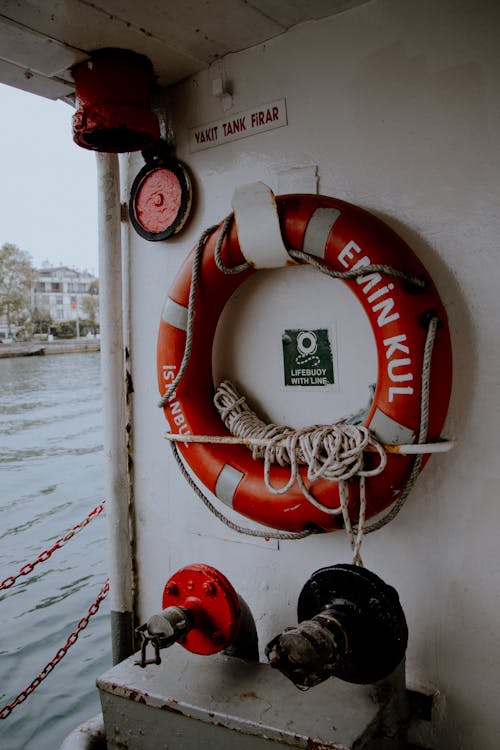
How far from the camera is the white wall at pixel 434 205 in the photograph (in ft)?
4.40

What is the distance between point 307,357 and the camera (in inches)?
63.2

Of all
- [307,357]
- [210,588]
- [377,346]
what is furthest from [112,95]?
[210,588]

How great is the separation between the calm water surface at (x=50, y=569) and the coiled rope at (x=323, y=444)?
5.89ft

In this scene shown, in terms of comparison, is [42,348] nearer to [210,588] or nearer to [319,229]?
[210,588]

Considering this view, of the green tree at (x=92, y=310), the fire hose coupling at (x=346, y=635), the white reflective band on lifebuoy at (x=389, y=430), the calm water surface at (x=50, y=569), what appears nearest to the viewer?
the fire hose coupling at (x=346, y=635)

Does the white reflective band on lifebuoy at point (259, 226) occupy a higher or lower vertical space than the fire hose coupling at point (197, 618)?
higher

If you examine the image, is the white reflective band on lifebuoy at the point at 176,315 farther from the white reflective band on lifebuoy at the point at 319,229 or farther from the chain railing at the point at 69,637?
the chain railing at the point at 69,637

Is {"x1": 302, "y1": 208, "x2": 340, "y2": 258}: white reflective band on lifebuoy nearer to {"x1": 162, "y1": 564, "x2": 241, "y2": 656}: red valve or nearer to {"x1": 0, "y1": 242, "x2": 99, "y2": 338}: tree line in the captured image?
{"x1": 162, "y1": 564, "x2": 241, "y2": 656}: red valve

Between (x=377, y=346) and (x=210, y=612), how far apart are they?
0.74 meters

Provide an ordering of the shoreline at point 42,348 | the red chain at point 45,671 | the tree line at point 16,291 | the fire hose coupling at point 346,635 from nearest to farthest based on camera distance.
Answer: the fire hose coupling at point 346,635, the red chain at point 45,671, the shoreline at point 42,348, the tree line at point 16,291

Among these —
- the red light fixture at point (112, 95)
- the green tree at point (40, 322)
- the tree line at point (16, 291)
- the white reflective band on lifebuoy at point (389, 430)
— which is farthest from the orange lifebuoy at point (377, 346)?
the green tree at point (40, 322)

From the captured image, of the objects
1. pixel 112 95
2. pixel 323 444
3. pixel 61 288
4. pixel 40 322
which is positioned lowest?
pixel 323 444

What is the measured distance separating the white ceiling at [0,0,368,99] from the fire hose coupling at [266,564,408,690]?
130cm

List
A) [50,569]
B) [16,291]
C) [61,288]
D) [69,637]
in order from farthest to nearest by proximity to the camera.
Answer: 1. [61,288]
2. [16,291]
3. [50,569]
4. [69,637]
